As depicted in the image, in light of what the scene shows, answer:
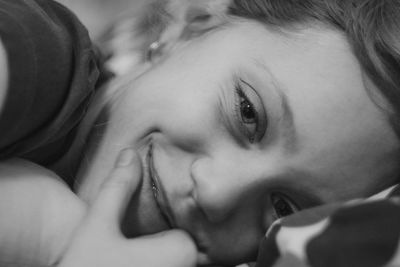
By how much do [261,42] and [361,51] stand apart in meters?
0.15

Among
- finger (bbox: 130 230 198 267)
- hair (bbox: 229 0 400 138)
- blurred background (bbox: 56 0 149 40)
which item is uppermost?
hair (bbox: 229 0 400 138)

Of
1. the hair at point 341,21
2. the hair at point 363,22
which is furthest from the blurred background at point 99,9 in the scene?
the hair at point 363,22

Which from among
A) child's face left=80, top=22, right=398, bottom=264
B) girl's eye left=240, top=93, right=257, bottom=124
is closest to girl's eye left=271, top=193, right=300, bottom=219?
child's face left=80, top=22, right=398, bottom=264

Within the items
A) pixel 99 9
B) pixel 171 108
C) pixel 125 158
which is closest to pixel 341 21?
pixel 171 108

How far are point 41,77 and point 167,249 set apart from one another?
271 millimetres

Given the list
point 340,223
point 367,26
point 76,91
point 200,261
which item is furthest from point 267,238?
point 367,26

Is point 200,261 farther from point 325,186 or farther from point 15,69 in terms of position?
point 15,69

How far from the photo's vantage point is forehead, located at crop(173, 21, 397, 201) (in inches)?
28.1

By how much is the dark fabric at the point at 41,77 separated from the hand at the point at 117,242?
111mm

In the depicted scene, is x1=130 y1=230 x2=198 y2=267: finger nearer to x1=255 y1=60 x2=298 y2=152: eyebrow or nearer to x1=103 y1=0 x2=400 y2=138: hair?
x1=255 y1=60 x2=298 y2=152: eyebrow

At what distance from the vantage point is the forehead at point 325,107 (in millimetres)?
714

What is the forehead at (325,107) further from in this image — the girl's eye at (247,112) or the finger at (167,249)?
the finger at (167,249)

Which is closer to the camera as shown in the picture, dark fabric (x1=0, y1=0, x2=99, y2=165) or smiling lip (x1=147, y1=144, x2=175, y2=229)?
dark fabric (x1=0, y1=0, x2=99, y2=165)

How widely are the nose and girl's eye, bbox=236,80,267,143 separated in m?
0.07
